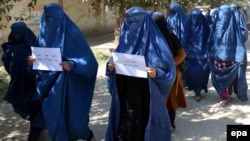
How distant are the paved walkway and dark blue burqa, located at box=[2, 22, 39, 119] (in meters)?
0.76

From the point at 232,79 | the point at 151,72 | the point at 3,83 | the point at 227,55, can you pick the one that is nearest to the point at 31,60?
the point at 151,72

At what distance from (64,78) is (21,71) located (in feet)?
2.18

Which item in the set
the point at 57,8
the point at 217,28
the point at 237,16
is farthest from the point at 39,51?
the point at 237,16

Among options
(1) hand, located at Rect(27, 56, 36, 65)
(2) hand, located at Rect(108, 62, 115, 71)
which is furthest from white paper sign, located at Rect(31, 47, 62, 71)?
(2) hand, located at Rect(108, 62, 115, 71)

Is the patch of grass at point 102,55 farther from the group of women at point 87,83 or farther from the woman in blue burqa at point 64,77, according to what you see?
the woman in blue burqa at point 64,77

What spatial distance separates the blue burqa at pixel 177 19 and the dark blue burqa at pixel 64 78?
9.53 ft

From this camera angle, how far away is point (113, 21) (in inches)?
709

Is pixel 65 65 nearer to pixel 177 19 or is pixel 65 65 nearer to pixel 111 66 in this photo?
pixel 111 66

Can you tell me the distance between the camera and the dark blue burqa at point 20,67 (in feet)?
12.9

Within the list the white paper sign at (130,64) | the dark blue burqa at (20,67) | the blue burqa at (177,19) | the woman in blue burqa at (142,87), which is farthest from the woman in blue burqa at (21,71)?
the blue burqa at (177,19)

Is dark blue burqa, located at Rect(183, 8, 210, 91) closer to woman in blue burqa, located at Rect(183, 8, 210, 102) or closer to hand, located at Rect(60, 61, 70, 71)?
woman in blue burqa, located at Rect(183, 8, 210, 102)

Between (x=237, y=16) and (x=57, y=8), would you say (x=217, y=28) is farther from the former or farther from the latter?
(x=57, y=8)

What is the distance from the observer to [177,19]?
247 inches

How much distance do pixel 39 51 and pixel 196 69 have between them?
3.22m
